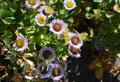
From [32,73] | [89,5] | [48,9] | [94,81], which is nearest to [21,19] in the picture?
[48,9]

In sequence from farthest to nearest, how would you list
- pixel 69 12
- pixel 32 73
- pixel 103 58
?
pixel 103 58
pixel 69 12
pixel 32 73

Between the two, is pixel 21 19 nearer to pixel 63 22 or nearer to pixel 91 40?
pixel 63 22

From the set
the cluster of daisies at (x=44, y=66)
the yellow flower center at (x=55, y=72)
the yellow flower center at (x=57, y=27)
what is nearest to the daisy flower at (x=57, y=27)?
the yellow flower center at (x=57, y=27)

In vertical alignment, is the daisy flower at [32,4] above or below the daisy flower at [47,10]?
above

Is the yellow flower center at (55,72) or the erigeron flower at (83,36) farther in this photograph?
the erigeron flower at (83,36)

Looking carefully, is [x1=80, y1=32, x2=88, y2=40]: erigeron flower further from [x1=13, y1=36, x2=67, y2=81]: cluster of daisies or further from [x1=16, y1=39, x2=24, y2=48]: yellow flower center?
[x1=16, y1=39, x2=24, y2=48]: yellow flower center

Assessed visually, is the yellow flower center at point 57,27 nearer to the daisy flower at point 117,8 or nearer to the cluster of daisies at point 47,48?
the cluster of daisies at point 47,48

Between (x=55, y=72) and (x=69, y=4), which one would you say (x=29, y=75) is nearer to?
(x=55, y=72)

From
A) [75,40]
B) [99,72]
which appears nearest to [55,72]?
[75,40]
